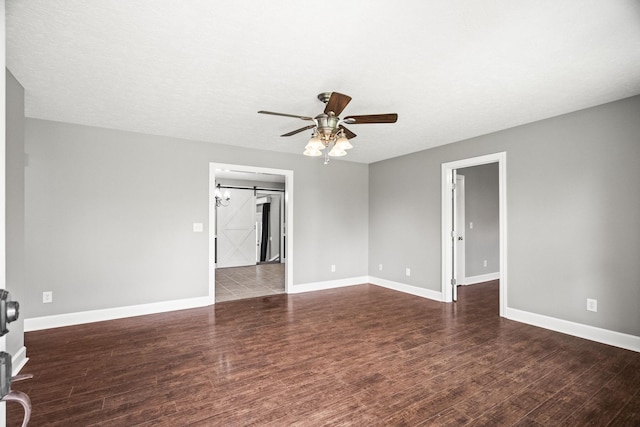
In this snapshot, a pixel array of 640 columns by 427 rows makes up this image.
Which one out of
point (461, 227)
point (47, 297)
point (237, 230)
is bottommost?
point (47, 297)

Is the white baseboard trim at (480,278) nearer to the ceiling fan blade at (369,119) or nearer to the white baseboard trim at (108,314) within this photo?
the ceiling fan blade at (369,119)

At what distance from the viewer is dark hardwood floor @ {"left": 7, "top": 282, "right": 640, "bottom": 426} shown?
6.69ft

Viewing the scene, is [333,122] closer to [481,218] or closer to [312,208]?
[312,208]

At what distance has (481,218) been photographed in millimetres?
6195

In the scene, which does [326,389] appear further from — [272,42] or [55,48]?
[55,48]

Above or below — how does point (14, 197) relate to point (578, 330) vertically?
above

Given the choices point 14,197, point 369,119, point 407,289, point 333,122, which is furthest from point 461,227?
point 14,197

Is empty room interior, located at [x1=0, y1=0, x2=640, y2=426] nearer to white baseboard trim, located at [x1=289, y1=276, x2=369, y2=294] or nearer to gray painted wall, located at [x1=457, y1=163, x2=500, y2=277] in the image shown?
white baseboard trim, located at [x1=289, y1=276, x2=369, y2=294]

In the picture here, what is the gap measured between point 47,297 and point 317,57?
13.6 feet

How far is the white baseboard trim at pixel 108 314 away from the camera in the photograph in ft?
11.9

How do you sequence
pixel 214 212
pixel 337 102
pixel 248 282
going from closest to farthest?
1. pixel 337 102
2. pixel 214 212
3. pixel 248 282

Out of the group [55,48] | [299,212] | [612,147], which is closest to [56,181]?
[55,48]

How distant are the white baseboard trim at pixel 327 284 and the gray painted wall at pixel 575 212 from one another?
275 centimetres

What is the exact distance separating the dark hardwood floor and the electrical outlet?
13.6 inches
